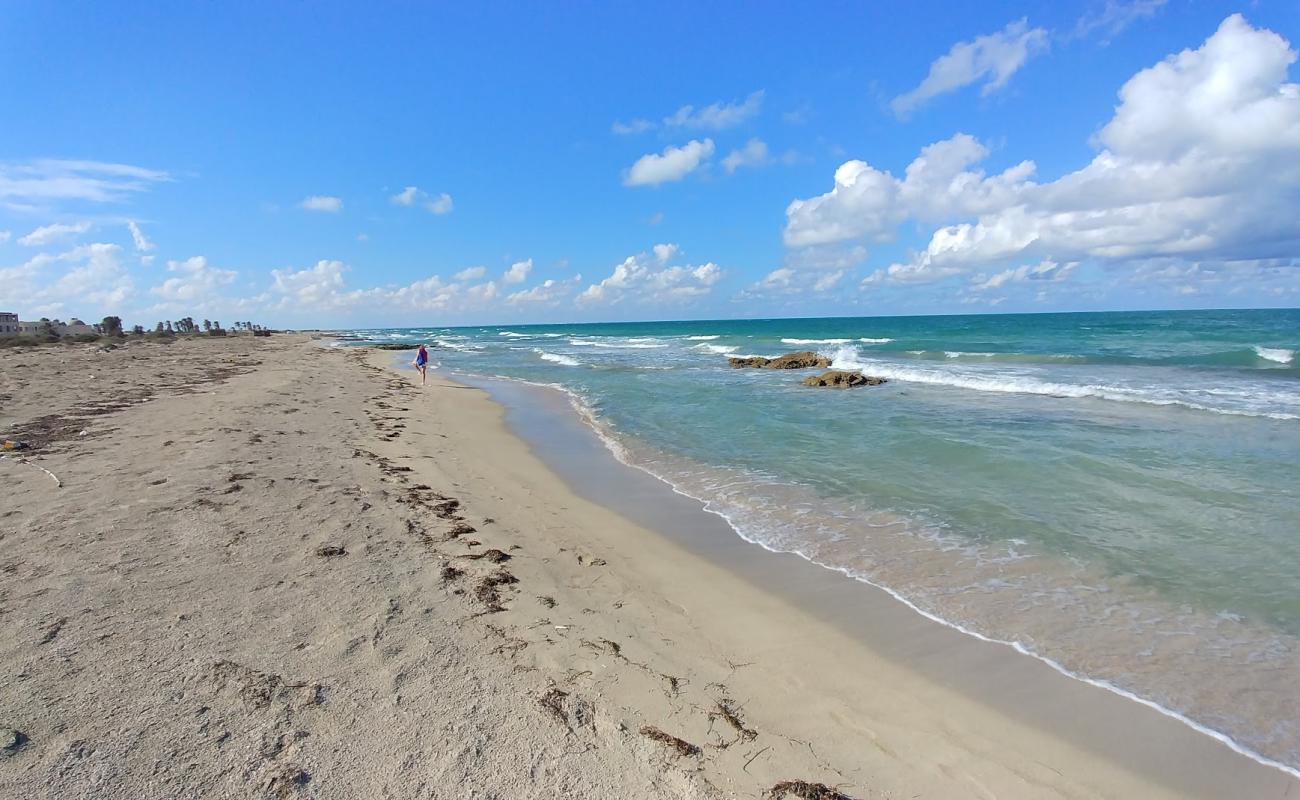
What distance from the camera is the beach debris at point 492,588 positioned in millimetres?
4738

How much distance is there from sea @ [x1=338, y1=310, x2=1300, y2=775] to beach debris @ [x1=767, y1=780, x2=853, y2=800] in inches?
93.0

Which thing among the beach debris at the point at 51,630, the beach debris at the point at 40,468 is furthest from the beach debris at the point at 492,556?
the beach debris at the point at 40,468

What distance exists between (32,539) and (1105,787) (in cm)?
802

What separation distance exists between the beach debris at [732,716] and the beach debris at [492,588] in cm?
188

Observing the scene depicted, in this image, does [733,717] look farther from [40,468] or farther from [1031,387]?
[1031,387]

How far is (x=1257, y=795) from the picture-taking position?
318cm

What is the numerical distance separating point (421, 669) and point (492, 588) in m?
1.36

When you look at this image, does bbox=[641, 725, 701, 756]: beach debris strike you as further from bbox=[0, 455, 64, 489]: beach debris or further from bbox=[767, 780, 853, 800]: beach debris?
bbox=[0, 455, 64, 489]: beach debris

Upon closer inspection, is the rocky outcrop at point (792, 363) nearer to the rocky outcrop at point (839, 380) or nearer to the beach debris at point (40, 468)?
the rocky outcrop at point (839, 380)

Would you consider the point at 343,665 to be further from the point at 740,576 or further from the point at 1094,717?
the point at 1094,717

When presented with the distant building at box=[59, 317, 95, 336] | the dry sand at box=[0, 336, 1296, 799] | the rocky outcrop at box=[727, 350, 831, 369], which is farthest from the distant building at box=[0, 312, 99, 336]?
the dry sand at box=[0, 336, 1296, 799]

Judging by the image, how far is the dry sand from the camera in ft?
9.61

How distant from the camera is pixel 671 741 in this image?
10.8 ft

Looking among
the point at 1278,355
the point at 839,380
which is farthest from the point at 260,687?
the point at 1278,355
